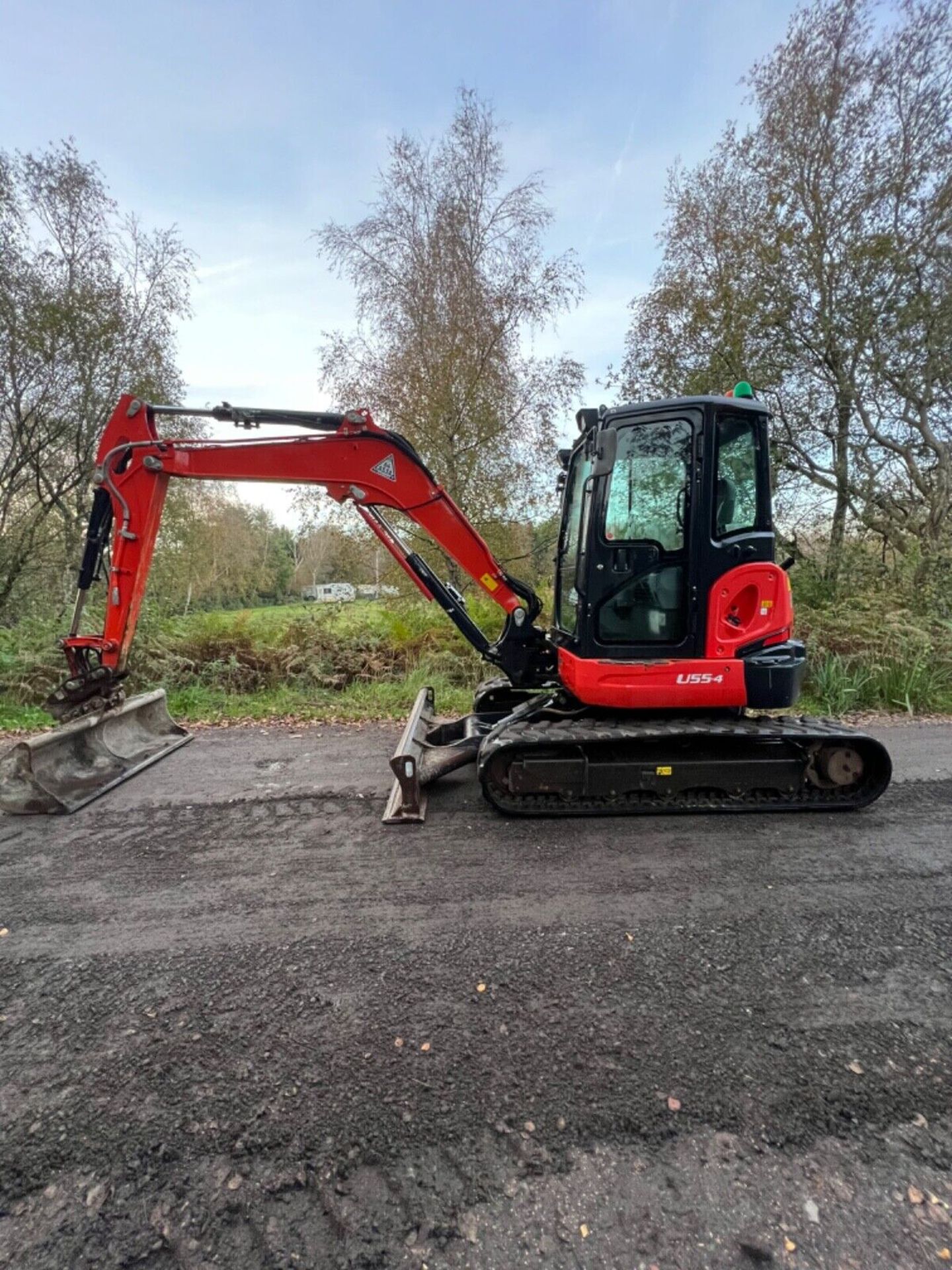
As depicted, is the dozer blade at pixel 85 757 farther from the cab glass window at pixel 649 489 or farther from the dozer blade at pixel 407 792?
the cab glass window at pixel 649 489

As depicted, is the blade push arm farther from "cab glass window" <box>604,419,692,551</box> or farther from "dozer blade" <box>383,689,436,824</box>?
"dozer blade" <box>383,689,436,824</box>

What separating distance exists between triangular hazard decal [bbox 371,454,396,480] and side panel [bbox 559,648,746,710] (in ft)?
6.89

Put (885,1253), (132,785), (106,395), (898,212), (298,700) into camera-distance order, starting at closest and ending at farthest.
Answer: (885,1253), (132,785), (298,700), (898,212), (106,395)

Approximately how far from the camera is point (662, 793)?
368 centimetres

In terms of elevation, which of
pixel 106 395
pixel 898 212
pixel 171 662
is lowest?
pixel 171 662

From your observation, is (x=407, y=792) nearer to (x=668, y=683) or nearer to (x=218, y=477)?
(x=668, y=683)

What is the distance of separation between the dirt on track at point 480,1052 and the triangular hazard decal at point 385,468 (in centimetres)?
264

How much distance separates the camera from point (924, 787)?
4.05 meters

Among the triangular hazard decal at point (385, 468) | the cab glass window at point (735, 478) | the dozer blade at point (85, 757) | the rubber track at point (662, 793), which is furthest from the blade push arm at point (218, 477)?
the cab glass window at point (735, 478)

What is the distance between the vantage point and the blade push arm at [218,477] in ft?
13.5

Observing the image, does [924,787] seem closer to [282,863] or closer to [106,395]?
[282,863]

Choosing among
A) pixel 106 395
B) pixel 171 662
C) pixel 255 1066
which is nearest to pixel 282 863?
pixel 255 1066

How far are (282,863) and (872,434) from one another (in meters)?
11.7

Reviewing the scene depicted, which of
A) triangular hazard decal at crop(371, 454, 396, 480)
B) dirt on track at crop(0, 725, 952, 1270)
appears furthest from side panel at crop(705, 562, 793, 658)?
triangular hazard decal at crop(371, 454, 396, 480)
